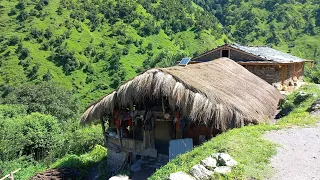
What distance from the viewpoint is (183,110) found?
37.0 ft

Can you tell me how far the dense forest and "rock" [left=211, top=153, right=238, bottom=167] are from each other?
17.5 meters

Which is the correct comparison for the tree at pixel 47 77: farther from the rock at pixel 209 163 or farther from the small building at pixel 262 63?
the rock at pixel 209 163

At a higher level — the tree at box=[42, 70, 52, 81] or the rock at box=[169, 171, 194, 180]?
the rock at box=[169, 171, 194, 180]

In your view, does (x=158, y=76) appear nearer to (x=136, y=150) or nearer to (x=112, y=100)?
(x=112, y=100)

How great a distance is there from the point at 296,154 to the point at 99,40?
176ft

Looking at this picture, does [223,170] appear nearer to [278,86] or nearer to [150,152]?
[150,152]

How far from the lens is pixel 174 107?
1165 centimetres

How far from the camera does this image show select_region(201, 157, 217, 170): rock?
783 cm

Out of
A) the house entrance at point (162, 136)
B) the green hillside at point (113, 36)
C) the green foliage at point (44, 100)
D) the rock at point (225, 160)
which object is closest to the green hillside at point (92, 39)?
the green hillside at point (113, 36)

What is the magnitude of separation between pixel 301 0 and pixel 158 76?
84.8 m

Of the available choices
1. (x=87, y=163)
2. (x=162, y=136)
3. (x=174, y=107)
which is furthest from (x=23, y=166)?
(x=174, y=107)

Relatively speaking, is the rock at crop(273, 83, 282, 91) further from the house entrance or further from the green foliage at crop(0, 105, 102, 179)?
the green foliage at crop(0, 105, 102, 179)

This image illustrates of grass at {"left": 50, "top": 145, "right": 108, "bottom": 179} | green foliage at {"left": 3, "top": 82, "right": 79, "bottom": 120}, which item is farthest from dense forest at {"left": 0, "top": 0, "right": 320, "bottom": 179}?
grass at {"left": 50, "top": 145, "right": 108, "bottom": 179}

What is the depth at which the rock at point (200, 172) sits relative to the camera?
7504 millimetres
